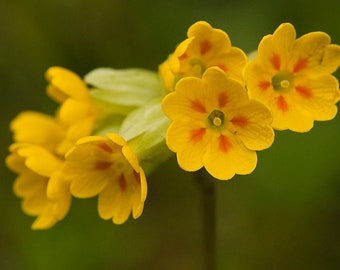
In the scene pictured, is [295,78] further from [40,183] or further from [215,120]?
[40,183]

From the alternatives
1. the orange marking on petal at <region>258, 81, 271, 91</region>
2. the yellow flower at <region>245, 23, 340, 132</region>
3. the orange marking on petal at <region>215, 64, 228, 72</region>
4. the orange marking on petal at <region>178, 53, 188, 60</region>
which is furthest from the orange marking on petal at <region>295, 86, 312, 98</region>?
the orange marking on petal at <region>178, 53, 188, 60</region>

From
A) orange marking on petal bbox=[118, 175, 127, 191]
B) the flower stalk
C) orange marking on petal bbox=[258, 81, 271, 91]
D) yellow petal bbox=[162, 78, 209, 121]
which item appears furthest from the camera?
the flower stalk

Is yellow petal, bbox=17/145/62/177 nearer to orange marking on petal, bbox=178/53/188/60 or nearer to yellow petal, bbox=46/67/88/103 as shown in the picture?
yellow petal, bbox=46/67/88/103

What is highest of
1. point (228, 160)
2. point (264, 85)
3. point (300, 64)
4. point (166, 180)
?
point (166, 180)

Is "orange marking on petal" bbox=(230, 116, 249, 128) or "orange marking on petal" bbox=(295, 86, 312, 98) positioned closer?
"orange marking on petal" bbox=(230, 116, 249, 128)

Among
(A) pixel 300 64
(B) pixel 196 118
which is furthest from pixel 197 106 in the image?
(A) pixel 300 64

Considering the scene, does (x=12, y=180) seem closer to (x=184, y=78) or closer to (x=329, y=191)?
(x=329, y=191)

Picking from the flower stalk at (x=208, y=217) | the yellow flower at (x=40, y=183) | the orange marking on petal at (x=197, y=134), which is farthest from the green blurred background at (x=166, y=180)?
the orange marking on petal at (x=197, y=134)
